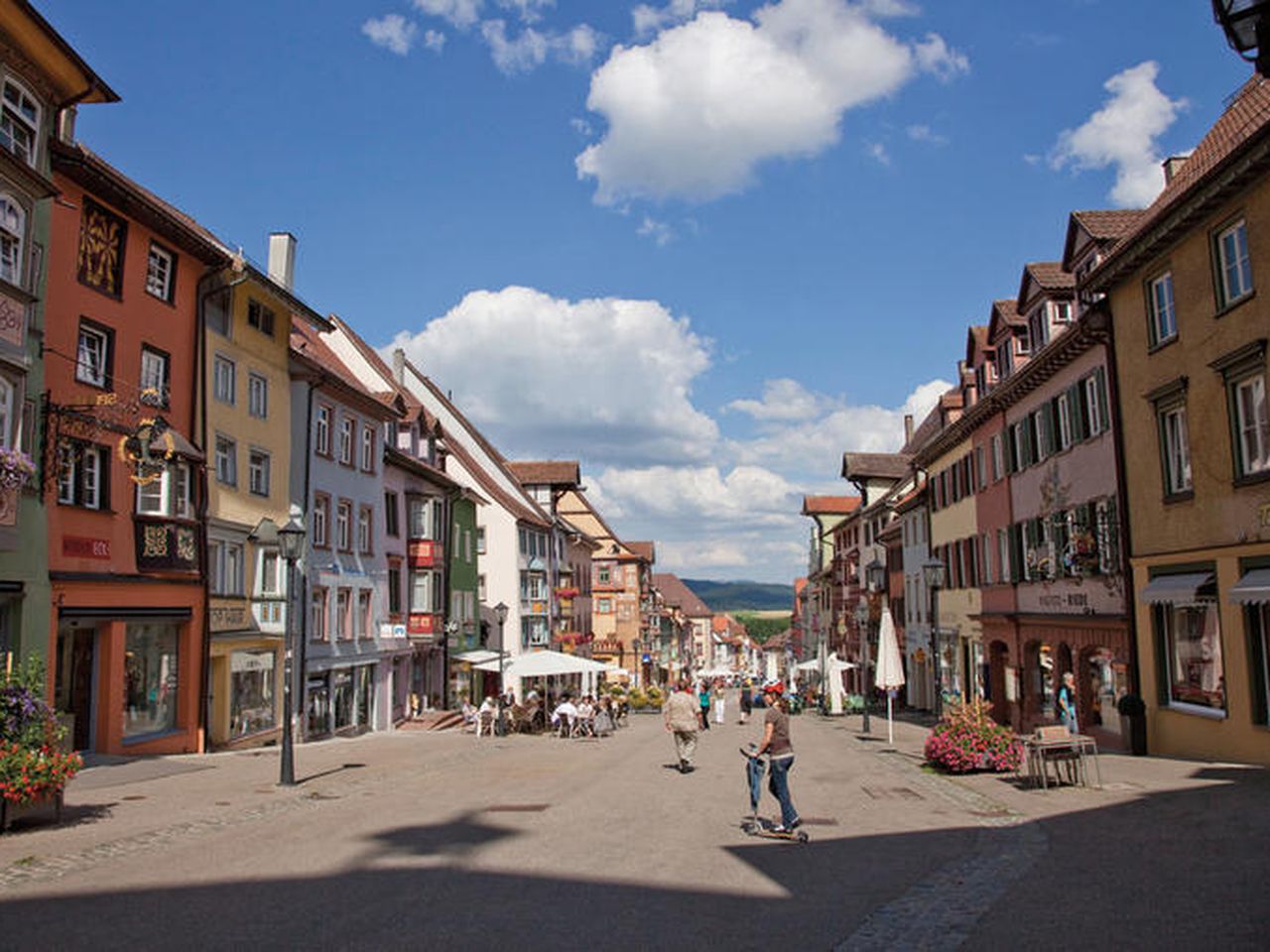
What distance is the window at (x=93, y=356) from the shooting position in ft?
70.9

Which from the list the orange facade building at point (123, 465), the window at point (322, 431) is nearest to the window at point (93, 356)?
the orange facade building at point (123, 465)

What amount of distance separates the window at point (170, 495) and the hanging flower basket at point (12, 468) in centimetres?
560

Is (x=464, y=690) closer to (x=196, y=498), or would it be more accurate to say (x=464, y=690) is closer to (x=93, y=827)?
(x=196, y=498)

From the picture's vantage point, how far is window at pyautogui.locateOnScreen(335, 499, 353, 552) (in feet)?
113

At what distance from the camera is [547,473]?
224 ft

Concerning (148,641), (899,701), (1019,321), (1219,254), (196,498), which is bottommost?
(899,701)

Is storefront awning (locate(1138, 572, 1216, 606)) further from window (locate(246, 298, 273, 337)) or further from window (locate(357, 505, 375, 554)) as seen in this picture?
window (locate(357, 505, 375, 554))

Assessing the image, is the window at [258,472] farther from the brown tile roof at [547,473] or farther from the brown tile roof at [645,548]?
the brown tile roof at [645,548]

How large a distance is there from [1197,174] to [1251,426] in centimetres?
561

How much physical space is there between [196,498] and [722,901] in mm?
19717

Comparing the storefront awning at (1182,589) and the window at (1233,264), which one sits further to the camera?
the storefront awning at (1182,589)

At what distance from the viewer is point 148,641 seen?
953 inches

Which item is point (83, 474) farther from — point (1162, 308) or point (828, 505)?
point (828, 505)

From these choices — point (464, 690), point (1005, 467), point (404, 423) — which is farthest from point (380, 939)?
point (464, 690)
